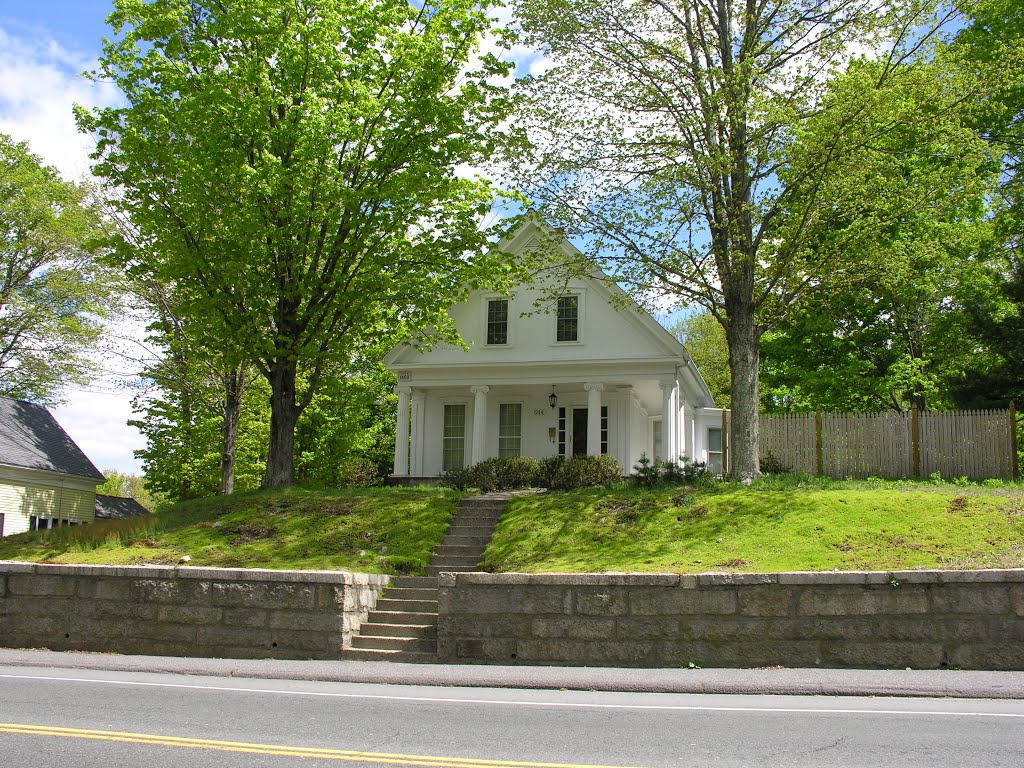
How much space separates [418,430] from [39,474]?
46.3ft

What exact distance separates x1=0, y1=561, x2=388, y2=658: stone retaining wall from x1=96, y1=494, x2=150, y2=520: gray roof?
913 inches

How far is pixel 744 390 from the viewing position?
59.7 feet

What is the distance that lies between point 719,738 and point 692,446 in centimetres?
2254

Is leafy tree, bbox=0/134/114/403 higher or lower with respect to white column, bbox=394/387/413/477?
higher

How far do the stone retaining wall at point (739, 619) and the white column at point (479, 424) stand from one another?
13.0 metres

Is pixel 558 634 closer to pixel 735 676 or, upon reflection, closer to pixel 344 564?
pixel 735 676

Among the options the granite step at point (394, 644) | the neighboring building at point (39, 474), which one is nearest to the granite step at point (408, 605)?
the granite step at point (394, 644)

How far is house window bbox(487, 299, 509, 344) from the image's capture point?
82.1 feet

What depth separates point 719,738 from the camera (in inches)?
272

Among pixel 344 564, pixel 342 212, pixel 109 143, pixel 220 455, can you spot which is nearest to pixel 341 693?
pixel 344 564

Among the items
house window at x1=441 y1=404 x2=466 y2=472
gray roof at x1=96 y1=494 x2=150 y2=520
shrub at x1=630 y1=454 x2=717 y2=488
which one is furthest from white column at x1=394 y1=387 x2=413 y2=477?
gray roof at x1=96 y1=494 x2=150 y2=520

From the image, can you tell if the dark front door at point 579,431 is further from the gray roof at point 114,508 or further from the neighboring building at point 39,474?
the gray roof at point 114,508

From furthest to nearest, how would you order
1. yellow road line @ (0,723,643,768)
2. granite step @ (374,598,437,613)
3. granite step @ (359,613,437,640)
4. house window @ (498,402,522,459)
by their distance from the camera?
1. house window @ (498,402,522,459)
2. granite step @ (374,598,437,613)
3. granite step @ (359,613,437,640)
4. yellow road line @ (0,723,643,768)

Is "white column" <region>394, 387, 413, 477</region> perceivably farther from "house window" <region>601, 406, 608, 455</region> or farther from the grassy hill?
the grassy hill
